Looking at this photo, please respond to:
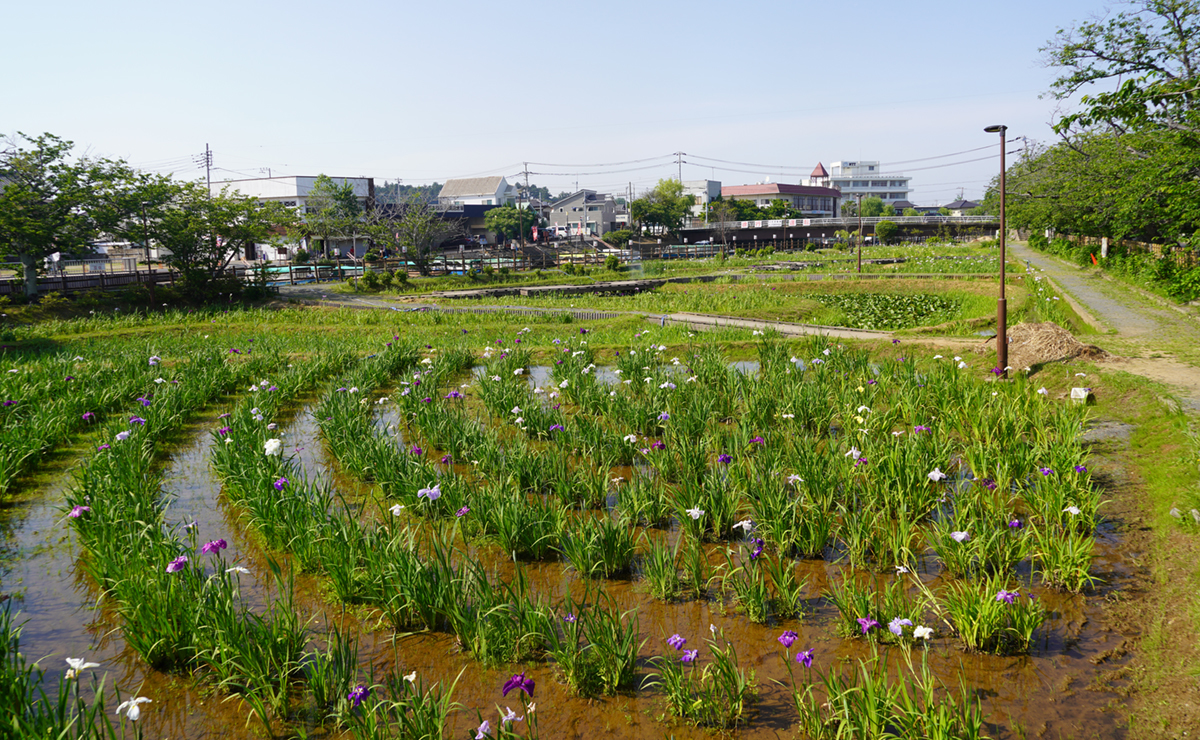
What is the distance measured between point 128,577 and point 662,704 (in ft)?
10.4

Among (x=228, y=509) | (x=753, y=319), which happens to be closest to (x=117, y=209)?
(x=753, y=319)

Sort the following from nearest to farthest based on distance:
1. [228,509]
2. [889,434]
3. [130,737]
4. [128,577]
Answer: [130,737], [128,577], [228,509], [889,434]

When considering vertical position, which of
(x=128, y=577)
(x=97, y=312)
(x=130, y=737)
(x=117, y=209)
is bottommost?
(x=130, y=737)

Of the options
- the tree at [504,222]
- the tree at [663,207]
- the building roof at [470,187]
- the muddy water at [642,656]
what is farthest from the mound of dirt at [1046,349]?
the building roof at [470,187]

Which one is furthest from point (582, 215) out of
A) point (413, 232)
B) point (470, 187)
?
point (413, 232)

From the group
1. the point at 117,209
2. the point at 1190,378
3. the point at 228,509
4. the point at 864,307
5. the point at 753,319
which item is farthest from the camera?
the point at 117,209

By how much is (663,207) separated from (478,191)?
37.2 meters

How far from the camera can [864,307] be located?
20531mm

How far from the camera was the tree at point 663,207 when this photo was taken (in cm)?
7200

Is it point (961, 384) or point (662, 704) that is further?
point (961, 384)

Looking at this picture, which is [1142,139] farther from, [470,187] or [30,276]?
[470,187]

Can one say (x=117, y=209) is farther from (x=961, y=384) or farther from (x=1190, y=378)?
(x=1190, y=378)

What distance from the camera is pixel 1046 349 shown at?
10.1 meters

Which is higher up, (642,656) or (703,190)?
(703,190)
